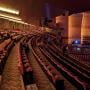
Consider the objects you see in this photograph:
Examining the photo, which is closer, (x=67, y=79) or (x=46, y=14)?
(x=67, y=79)

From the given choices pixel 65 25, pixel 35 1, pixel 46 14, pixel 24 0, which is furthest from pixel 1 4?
pixel 65 25

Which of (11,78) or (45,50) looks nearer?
(11,78)

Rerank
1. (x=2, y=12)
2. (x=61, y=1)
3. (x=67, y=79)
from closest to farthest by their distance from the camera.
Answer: (x=67, y=79)
(x=61, y=1)
(x=2, y=12)

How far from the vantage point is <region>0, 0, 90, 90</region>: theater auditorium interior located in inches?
193

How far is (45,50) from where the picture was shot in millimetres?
12242

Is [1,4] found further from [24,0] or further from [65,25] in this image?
[65,25]

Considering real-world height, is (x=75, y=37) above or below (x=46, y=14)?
below

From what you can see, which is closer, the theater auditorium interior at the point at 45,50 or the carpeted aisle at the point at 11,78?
the carpeted aisle at the point at 11,78

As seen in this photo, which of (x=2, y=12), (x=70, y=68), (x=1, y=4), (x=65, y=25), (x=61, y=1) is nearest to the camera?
(x=70, y=68)

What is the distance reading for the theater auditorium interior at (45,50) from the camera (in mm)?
4902

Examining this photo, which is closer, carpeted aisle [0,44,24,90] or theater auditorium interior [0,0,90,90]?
carpeted aisle [0,44,24,90]

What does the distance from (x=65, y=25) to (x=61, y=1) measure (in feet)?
43.8

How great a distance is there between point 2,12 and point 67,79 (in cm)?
1196

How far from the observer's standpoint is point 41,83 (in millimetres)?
5113
